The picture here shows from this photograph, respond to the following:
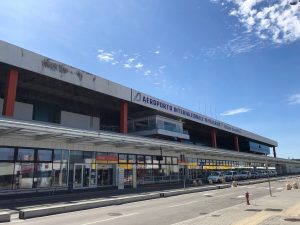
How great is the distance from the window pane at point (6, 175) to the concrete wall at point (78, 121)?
15.5m

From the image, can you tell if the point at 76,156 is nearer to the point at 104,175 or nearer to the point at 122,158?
the point at 104,175

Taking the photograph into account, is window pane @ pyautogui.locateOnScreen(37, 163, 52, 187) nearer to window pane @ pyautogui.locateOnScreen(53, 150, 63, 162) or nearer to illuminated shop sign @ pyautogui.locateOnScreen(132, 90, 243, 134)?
window pane @ pyautogui.locateOnScreen(53, 150, 63, 162)

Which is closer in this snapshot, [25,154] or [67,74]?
[25,154]

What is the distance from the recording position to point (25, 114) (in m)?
36.8

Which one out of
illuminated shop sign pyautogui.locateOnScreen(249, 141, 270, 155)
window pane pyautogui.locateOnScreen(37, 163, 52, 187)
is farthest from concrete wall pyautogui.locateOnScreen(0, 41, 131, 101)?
illuminated shop sign pyautogui.locateOnScreen(249, 141, 270, 155)

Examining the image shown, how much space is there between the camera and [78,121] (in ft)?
143

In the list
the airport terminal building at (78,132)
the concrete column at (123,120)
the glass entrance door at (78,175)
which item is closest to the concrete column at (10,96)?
the airport terminal building at (78,132)

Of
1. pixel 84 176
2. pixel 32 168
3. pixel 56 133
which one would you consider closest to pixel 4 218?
pixel 56 133

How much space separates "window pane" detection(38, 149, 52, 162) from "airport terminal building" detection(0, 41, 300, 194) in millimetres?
84

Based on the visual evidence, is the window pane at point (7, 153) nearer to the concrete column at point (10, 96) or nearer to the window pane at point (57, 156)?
the window pane at point (57, 156)

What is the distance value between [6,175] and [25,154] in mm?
2261

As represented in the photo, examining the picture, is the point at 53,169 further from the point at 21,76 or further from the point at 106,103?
the point at 106,103

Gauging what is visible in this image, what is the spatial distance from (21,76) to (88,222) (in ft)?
78.0

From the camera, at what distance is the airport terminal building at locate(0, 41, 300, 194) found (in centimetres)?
2581
